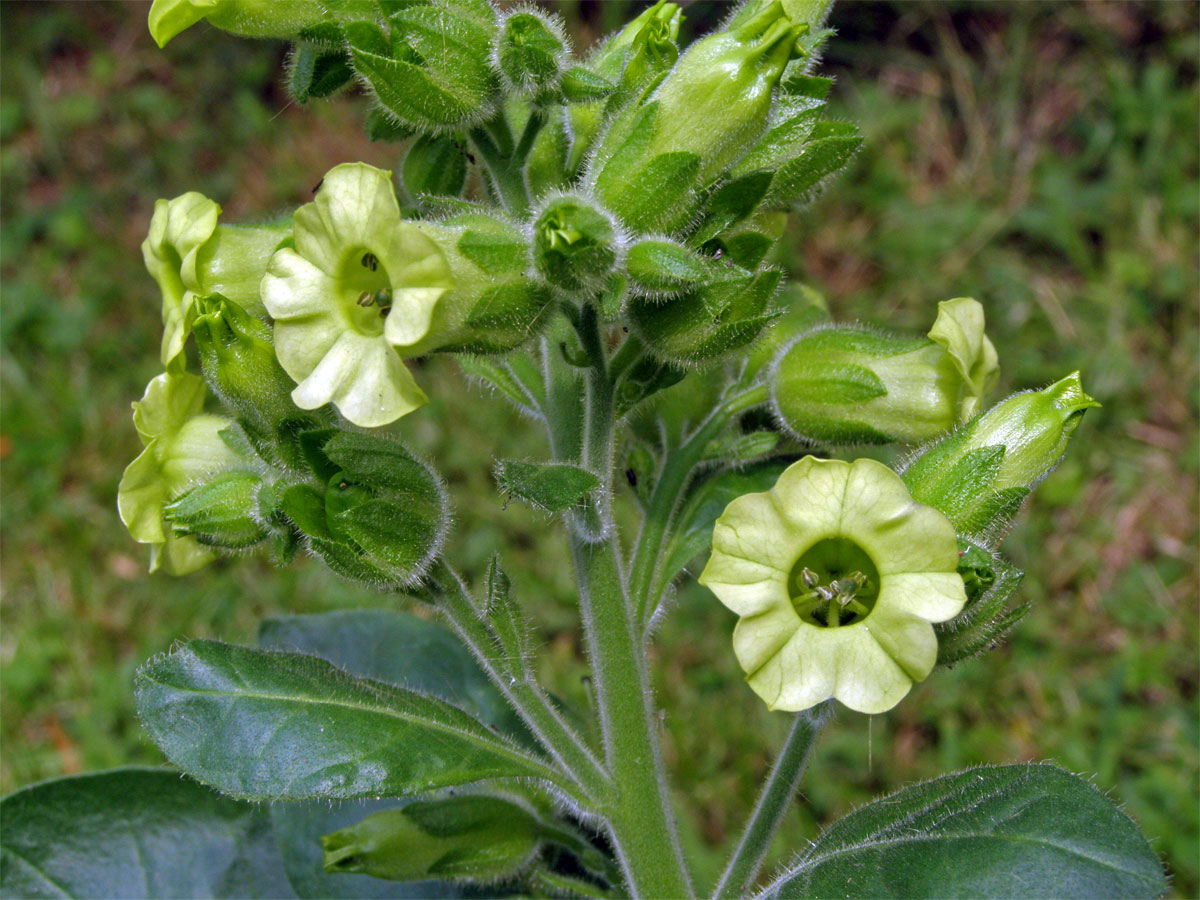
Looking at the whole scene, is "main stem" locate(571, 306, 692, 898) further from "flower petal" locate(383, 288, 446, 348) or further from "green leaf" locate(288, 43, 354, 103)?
"green leaf" locate(288, 43, 354, 103)

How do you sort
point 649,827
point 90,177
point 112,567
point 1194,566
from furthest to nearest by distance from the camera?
point 90,177, point 112,567, point 1194,566, point 649,827

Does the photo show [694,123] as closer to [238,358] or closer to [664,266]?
[664,266]

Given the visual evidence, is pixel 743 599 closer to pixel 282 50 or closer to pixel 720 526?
pixel 720 526

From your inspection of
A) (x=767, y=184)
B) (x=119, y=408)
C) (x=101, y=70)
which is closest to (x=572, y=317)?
(x=767, y=184)

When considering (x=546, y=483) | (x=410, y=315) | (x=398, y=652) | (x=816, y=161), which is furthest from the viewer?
(x=398, y=652)

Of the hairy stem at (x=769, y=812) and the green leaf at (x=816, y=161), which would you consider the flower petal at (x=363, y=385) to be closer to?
the green leaf at (x=816, y=161)

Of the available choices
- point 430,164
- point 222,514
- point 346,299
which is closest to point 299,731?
point 222,514

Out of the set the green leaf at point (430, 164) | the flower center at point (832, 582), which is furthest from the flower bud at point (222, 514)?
the flower center at point (832, 582)
